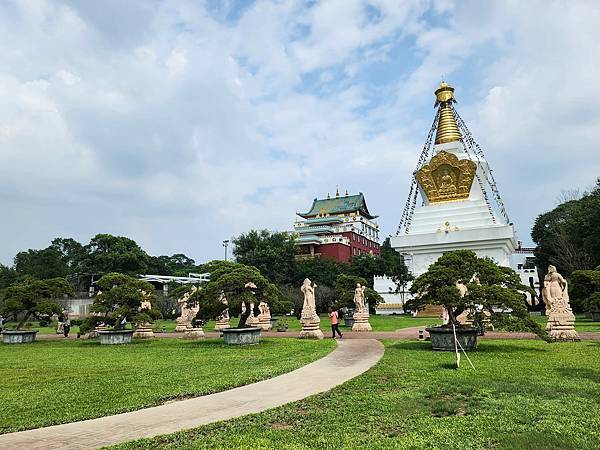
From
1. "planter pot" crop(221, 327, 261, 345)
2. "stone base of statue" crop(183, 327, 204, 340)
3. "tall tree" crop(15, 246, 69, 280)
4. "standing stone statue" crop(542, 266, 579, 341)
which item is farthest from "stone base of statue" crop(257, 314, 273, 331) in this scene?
"tall tree" crop(15, 246, 69, 280)

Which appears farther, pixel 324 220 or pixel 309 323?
pixel 324 220

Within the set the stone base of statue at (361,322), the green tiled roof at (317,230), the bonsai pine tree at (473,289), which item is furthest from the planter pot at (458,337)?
the green tiled roof at (317,230)

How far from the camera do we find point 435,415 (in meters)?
7.30

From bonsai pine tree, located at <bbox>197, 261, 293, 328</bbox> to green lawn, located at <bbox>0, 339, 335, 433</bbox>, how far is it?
4.72 ft

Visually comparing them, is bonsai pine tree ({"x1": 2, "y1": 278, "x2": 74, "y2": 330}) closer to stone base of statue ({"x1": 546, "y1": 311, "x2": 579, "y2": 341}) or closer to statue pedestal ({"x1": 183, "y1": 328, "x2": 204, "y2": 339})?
statue pedestal ({"x1": 183, "y1": 328, "x2": 204, "y2": 339})

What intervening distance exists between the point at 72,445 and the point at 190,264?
99.6 meters

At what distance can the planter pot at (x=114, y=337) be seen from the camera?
21.5 m

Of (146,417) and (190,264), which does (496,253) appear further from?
(190,264)

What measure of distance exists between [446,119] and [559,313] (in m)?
38.0

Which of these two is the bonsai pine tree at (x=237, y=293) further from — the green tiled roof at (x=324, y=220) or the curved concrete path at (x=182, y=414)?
the green tiled roof at (x=324, y=220)

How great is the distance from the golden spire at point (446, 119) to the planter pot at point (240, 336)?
130ft

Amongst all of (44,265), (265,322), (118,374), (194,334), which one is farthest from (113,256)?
(118,374)

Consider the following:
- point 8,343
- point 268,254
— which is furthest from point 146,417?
point 268,254

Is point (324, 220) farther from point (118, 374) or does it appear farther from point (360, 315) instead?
point (118, 374)
